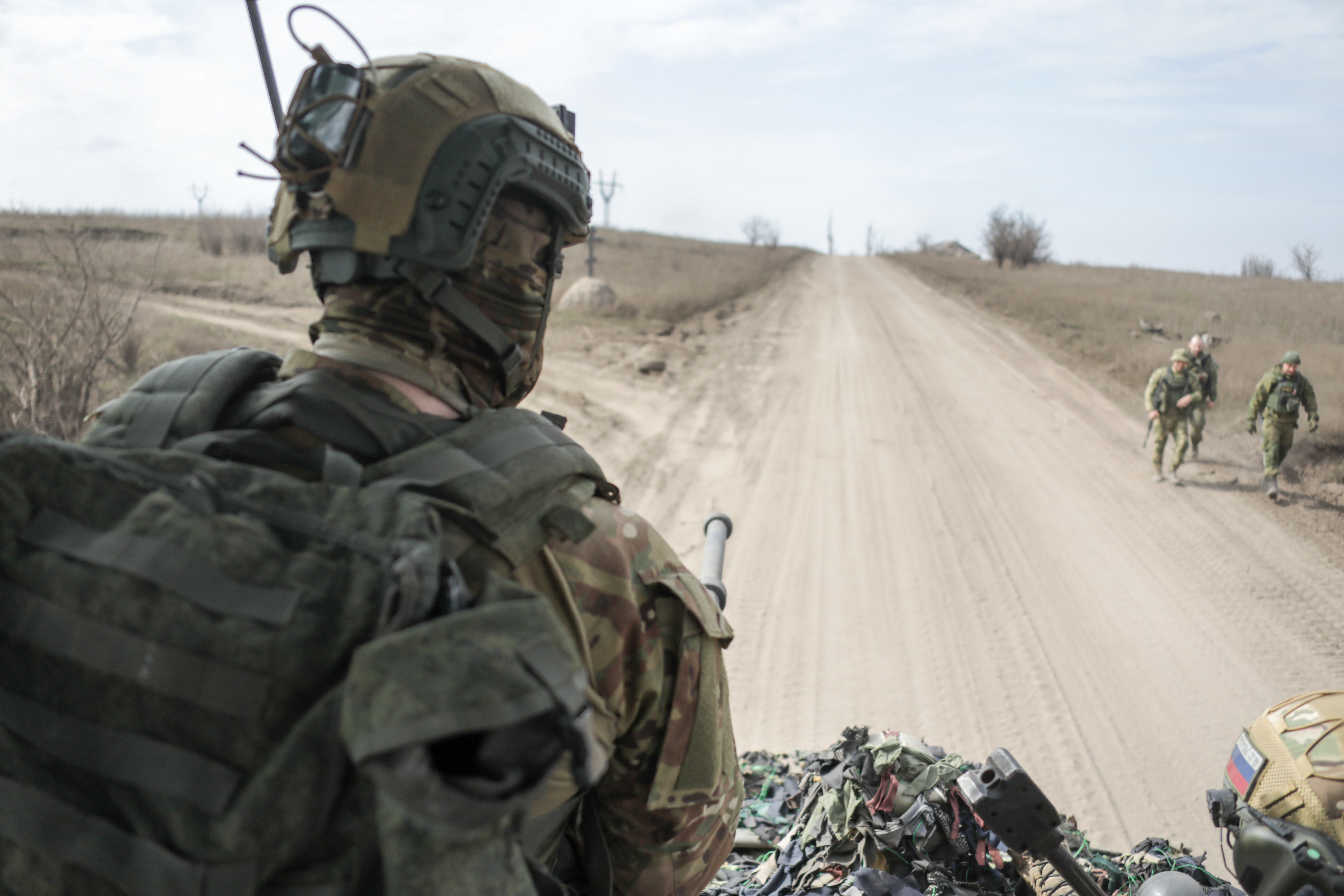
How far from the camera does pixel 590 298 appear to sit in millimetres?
19484

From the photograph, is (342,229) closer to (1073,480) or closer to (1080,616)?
(1080,616)

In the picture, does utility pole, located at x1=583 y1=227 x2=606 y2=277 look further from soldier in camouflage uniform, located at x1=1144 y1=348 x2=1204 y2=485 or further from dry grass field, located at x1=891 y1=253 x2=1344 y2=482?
soldier in camouflage uniform, located at x1=1144 y1=348 x2=1204 y2=485

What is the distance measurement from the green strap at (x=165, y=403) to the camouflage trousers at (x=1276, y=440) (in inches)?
433

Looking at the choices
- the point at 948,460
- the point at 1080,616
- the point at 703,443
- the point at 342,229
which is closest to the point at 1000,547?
the point at 1080,616

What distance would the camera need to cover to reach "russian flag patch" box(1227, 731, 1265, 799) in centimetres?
246

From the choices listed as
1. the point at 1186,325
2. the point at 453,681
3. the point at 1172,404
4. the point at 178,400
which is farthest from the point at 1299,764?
the point at 1186,325

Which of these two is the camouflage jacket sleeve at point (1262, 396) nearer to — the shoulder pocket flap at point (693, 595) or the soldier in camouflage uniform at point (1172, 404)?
the soldier in camouflage uniform at point (1172, 404)

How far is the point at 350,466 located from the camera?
1.36 m

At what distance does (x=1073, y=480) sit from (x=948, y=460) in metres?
1.41

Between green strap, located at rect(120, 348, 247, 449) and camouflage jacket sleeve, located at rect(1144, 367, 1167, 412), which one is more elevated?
green strap, located at rect(120, 348, 247, 449)

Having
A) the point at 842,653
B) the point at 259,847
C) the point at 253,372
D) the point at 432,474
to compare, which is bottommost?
the point at 842,653

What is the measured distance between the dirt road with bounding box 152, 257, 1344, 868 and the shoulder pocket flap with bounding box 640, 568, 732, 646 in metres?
3.82

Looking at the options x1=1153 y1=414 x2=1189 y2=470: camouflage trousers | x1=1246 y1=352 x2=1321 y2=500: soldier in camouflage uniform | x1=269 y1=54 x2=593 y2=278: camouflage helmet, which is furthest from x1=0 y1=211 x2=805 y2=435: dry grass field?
x1=1246 y1=352 x2=1321 y2=500: soldier in camouflage uniform

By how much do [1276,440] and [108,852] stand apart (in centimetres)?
1144
